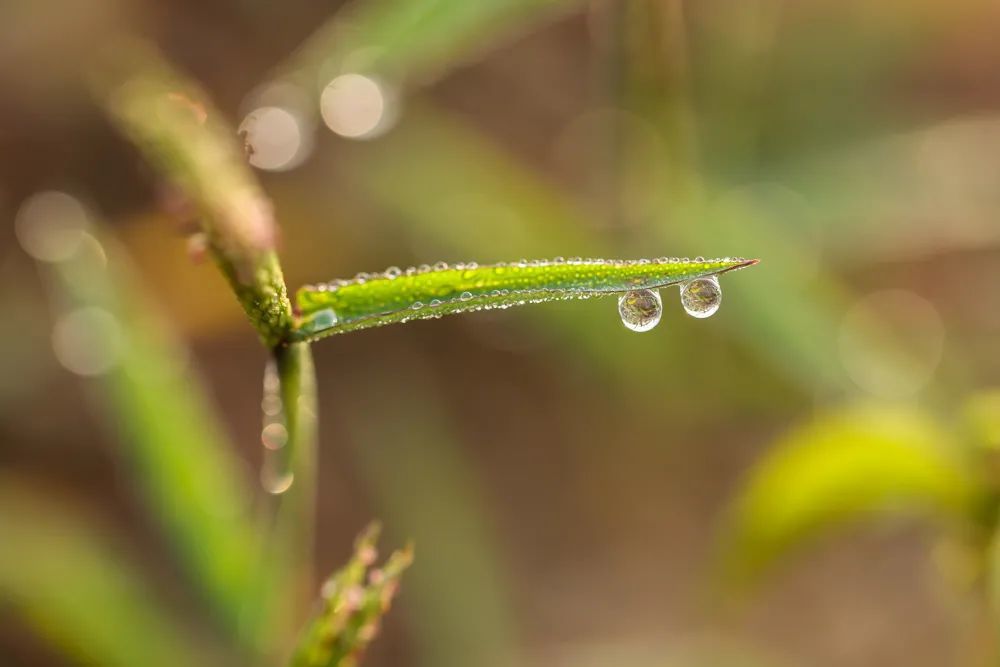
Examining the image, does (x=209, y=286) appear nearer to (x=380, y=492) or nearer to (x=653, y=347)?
(x=380, y=492)

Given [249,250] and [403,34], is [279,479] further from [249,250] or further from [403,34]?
[403,34]

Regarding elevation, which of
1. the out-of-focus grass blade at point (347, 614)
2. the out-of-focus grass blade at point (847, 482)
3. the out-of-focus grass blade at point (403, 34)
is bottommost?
the out-of-focus grass blade at point (347, 614)

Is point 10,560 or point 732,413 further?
point 732,413

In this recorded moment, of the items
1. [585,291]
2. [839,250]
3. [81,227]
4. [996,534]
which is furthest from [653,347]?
[585,291]

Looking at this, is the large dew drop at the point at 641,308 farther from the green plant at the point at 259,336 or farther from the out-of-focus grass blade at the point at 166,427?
the out-of-focus grass blade at the point at 166,427

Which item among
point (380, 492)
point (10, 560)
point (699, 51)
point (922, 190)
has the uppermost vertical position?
point (699, 51)

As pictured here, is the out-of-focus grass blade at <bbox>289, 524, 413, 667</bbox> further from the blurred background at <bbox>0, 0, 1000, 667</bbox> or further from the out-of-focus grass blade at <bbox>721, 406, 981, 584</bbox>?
the blurred background at <bbox>0, 0, 1000, 667</bbox>

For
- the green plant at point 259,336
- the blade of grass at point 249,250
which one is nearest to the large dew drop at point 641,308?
the green plant at point 259,336
